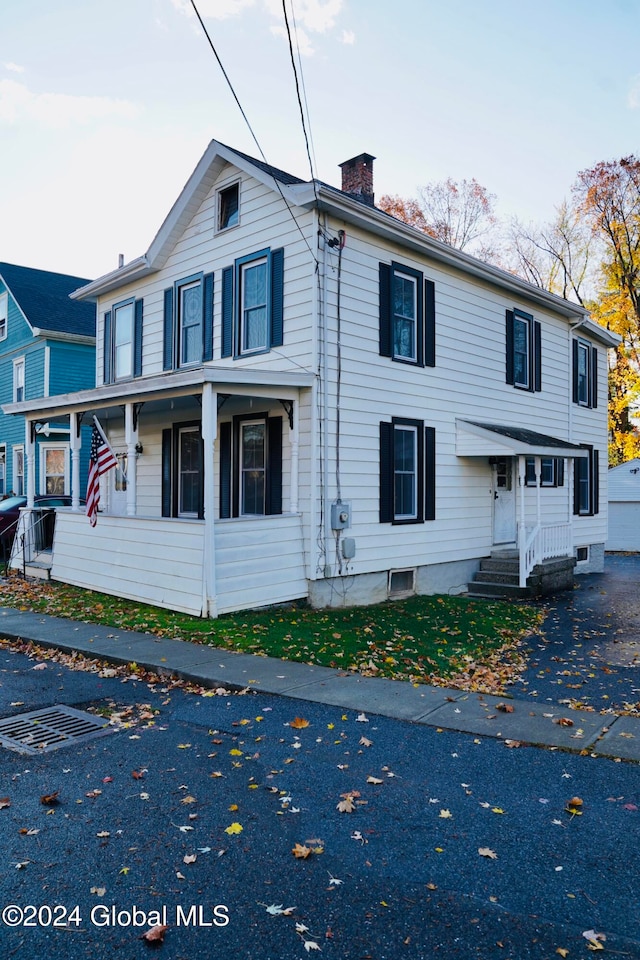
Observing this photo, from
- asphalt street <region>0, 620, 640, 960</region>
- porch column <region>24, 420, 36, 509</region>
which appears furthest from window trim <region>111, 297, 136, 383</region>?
asphalt street <region>0, 620, 640, 960</region>

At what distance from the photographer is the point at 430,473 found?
13.7 m

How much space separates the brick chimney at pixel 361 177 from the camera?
14.9 m

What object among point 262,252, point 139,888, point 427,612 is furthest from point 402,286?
point 139,888

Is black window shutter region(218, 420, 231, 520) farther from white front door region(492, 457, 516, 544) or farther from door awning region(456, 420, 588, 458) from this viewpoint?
white front door region(492, 457, 516, 544)

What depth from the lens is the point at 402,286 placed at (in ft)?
43.1

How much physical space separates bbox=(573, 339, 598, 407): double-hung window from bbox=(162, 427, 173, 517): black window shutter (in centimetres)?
1092

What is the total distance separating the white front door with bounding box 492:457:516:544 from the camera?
15.8 metres

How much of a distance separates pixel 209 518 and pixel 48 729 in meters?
4.55

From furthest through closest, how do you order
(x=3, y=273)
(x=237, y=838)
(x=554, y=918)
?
(x=3, y=273) → (x=237, y=838) → (x=554, y=918)

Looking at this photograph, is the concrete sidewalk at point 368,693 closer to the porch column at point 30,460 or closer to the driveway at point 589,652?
the driveway at point 589,652

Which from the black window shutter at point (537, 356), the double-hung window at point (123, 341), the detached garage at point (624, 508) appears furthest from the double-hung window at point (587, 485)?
the double-hung window at point (123, 341)

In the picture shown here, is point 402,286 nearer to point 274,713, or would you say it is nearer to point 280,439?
point 280,439

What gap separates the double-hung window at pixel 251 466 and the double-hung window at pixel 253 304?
1.30 meters

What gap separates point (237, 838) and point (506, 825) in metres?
1.53
